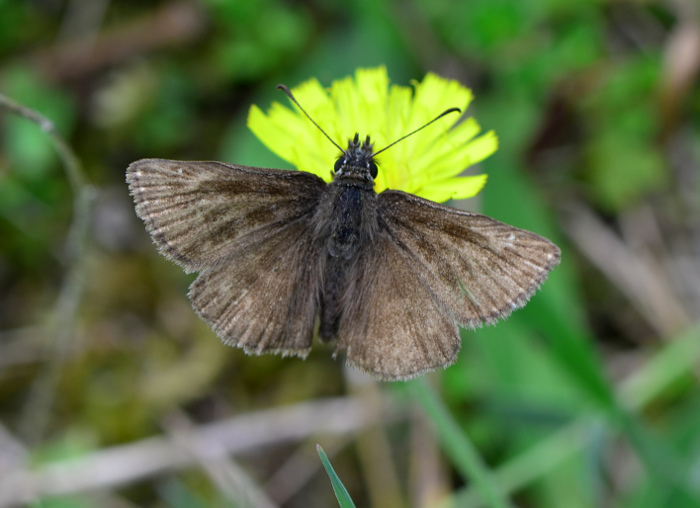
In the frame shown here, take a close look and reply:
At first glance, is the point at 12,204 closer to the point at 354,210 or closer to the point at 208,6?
the point at 208,6

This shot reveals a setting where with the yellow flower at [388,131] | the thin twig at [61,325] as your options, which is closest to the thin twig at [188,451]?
the thin twig at [61,325]

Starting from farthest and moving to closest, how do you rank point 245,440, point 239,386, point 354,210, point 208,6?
point 208,6 < point 239,386 < point 245,440 < point 354,210

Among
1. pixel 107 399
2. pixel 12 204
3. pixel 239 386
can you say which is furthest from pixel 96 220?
pixel 239 386

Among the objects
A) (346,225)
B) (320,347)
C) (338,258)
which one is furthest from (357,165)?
(320,347)

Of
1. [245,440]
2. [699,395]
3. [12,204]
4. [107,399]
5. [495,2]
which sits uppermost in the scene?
[12,204]

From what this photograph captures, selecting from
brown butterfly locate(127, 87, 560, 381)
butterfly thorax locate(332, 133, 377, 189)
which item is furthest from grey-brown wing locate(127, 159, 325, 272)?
butterfly thorax locate(332, 133, 377, 189)

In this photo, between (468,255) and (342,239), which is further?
(342,239)

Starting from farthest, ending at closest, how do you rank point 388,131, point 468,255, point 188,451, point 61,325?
point 188,451, point 61,325, point 388,131, point 468,255

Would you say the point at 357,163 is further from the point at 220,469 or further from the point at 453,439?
the point at 220,469
